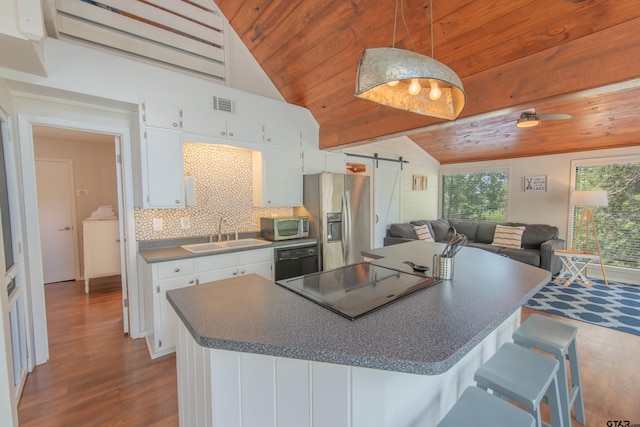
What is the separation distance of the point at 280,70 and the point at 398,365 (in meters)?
3.56

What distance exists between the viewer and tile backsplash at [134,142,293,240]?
3002 millimetres

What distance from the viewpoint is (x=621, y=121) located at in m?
3.81

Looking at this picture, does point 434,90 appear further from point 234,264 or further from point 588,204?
point 588,204

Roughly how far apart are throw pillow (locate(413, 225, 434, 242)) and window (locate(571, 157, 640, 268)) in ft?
7.81

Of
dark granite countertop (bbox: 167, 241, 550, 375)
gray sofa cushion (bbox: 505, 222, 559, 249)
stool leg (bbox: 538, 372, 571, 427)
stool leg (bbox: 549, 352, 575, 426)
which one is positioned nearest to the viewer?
dark granite countertop (bbox: 167, 241, 550, 375)

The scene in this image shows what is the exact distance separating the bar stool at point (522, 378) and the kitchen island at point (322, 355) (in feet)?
0.64

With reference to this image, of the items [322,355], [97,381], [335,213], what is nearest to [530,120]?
[335,213]

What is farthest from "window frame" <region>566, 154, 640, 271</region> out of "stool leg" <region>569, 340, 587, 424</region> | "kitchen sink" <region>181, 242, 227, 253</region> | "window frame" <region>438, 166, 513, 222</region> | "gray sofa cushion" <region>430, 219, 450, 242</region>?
"kitchen sink" <region>181, 242, 227, 253</region>

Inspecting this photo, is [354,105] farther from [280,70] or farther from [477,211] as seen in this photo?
[477,211]

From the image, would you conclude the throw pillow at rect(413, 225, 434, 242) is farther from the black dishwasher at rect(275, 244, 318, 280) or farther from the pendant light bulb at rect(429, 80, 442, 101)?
the pendant light bulb at rect(429, 80, 442, 101)

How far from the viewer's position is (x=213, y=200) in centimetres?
333

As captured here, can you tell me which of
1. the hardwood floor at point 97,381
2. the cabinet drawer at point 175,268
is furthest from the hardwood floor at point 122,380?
the cabinet drawer at point 175,268

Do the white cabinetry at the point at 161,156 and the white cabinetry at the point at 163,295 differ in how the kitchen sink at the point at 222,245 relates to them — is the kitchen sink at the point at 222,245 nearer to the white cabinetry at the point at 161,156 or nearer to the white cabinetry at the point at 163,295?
the white cabinetry at the point at 163,295

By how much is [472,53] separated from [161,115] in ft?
9.50
